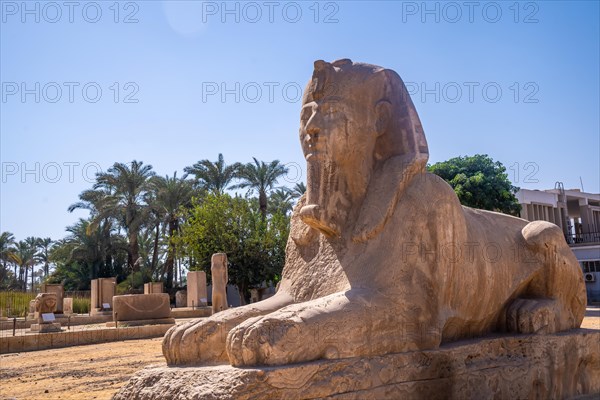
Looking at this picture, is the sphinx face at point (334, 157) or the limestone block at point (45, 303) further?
the limestone block at point (45, 303)

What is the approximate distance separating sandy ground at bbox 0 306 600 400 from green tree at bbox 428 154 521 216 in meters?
12.0

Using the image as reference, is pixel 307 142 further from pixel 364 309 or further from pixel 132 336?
pixel 132 336

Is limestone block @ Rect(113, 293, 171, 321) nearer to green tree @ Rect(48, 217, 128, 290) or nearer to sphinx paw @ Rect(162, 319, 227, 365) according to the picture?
green tree @ Rect(48, 217, 128, 290)

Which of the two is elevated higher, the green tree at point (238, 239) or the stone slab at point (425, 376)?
the green tree at point (238, 239)

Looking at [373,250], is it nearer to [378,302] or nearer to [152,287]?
[378,302]

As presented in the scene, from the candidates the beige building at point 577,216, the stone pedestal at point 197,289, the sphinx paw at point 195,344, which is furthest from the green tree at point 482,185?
the sphinx paw at point 195,344

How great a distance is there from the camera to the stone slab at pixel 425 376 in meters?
2.62

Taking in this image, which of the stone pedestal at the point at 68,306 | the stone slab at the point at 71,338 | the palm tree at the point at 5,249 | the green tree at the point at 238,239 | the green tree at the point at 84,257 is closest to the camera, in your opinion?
the stone slab at the point at 71,338

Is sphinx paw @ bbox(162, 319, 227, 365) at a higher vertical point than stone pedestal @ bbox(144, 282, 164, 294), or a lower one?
lower

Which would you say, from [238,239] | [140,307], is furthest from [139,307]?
[238,239]

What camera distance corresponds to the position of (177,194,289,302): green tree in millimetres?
27422

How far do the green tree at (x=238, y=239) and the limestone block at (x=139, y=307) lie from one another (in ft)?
29.0

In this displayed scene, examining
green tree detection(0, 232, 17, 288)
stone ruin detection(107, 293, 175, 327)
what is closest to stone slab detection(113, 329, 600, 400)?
stone ruin detection(107, 293, 175, 327)

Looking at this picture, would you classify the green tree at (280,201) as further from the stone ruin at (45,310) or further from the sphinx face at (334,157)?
the sphinx face at (334,157)
